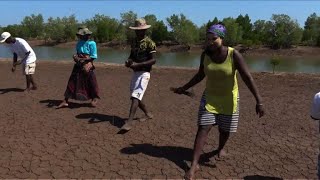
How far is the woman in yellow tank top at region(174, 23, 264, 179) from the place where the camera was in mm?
3779

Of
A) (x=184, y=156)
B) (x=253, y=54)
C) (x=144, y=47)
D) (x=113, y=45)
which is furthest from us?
(x=113, y=45)

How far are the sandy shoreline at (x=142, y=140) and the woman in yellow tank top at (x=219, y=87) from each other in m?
0.47

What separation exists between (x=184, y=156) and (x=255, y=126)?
1775 millimetres

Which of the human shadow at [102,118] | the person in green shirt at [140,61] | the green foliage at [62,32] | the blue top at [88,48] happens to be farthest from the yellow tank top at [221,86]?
the green foliage at [62,32]

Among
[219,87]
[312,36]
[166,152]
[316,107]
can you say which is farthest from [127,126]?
[312,36]

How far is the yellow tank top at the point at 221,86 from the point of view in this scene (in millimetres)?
3805

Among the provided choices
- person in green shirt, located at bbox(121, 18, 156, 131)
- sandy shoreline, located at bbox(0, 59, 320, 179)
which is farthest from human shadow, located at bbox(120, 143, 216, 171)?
person in green shirt, located at bbox(121, 18, 156, 131)

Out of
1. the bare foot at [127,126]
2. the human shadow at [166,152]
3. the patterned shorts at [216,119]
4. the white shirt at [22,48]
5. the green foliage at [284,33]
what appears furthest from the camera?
the green foliage at [284,33]

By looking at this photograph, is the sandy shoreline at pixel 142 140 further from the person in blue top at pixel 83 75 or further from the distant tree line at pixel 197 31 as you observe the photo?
the distant tree line at pixel 197 31

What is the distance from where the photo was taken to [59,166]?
4207 millimetres

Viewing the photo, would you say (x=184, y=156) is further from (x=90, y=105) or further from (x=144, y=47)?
(x=90, y=105)

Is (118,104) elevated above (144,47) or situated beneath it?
situated beneath

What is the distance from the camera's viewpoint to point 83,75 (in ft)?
22.6

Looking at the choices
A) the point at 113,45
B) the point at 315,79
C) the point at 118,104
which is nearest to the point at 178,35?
the point at 113,45
